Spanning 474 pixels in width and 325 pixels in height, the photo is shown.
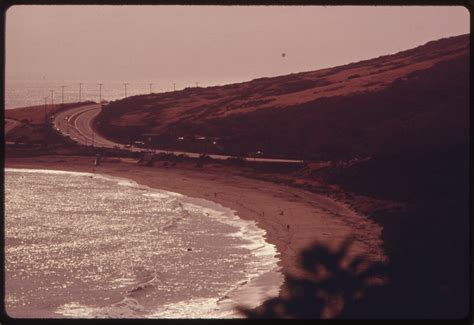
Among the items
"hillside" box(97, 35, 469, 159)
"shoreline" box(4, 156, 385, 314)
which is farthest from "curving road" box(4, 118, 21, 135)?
"shoreline" box(4, 156, 385, 314)

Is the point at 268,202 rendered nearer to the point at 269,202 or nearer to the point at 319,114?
the point at 269,202

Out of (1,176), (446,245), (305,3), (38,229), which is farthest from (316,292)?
(38,229)

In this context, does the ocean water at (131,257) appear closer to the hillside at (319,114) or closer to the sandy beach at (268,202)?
the sandy beach at (268,202)

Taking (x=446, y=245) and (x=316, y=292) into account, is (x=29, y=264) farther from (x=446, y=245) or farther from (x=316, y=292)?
(x=316, y=292)

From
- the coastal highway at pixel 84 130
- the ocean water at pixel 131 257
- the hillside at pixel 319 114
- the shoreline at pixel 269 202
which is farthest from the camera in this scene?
the coastal highway at pixel 84 130

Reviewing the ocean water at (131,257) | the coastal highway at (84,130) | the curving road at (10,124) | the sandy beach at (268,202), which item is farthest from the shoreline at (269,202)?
the curving road at (10,124)

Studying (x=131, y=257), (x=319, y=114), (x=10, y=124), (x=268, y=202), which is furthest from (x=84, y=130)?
(x=131, y=257)
